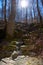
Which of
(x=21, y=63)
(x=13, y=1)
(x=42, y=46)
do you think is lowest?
(x=21, y=63)

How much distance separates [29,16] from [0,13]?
2710mm

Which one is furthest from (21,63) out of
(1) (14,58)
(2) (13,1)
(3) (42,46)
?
(2) (13,1)

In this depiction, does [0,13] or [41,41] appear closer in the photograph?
[41,41]

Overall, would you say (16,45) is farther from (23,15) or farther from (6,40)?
Answer: (23,15)

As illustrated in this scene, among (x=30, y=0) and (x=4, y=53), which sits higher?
(x=30, y=0)

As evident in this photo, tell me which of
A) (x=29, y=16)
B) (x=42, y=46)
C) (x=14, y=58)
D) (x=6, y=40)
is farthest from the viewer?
(x=29, y=16)

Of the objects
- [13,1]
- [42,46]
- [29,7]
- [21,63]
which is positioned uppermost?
[29,7]

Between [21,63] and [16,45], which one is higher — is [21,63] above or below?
below

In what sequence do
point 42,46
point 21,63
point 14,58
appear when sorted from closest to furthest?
point 21,63, point 14,58, point 42,46

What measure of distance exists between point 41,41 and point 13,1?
279 cm

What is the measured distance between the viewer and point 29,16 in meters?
12.9

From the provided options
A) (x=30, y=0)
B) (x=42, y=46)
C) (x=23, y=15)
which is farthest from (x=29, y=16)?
(x=42, y=46)

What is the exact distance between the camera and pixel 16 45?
6316 millimetres

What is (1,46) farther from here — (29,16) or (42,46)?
(29,16)
